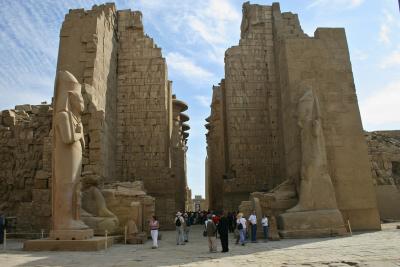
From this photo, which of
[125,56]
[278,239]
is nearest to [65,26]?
[125,56]

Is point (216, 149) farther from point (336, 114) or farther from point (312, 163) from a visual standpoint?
point (312, 163)

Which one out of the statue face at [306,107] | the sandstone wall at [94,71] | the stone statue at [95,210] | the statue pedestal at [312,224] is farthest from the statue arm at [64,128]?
the statue face at [306,107]

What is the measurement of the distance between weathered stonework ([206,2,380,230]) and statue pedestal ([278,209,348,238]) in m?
1.28

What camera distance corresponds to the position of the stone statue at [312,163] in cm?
1060

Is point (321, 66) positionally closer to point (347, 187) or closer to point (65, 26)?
point (347, 187)

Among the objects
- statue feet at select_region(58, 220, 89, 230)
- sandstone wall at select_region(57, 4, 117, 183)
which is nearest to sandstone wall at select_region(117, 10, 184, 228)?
sandstone wall at select_region(57, 4, 117, 183)

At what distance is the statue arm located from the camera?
838 centimetres

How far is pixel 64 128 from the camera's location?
8391 millimetres

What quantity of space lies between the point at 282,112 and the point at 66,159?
861 centimetres

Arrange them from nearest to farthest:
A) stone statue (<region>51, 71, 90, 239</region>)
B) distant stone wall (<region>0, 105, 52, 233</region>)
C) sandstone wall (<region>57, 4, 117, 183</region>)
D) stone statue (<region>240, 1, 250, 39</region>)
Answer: stone statue (<region>51, 71, 90, 239</region>)
sandstone wall (<region>57, 4, 117, 183</region>)
distant stone wall (<region>0, 105, 52, 233</region>)
stone statue (<region>240, 1, 250, 39</region>)

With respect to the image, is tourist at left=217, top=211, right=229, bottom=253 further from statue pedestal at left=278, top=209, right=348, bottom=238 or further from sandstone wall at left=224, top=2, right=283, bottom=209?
sandstone wall at left=224, top=2, right=283, bottom=209

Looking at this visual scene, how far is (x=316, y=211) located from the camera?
A: 34.1 feet

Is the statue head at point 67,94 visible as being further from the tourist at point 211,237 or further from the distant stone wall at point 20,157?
the distant stone wall at point 20,157

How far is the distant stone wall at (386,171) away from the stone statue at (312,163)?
7.44 m
